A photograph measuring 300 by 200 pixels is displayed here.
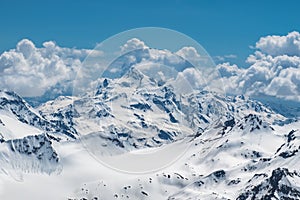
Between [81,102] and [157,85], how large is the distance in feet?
27.3

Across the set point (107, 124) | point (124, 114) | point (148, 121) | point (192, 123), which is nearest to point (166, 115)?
point (148, 121)

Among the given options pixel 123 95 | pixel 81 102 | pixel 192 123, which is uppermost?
pixel 123 95

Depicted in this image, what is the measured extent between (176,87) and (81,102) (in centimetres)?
992

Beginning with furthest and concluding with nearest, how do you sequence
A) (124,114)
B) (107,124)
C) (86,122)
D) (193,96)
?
(124,114) < (107,124) < (86,122) < (193,96)

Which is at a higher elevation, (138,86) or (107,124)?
(138,86)

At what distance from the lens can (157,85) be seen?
5819 centimetres

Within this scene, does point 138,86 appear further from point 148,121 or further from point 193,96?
point 193,96

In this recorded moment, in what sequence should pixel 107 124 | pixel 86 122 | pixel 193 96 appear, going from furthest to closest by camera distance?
pixel 107 124 → pixel 86 122 → pixel 193 96

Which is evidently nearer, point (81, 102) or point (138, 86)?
point (81, 102)

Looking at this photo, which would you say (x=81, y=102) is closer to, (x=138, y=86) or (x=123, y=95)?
(x=123, y=95)

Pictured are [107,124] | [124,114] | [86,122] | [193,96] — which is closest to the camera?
[193,96]

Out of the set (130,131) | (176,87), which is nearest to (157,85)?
(176,87)

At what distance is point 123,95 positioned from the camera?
64062 millimetres

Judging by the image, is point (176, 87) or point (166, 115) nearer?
point (176, 87)
